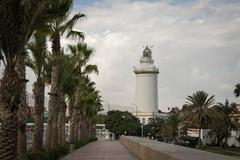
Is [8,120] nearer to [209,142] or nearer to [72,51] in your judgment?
[72,51]

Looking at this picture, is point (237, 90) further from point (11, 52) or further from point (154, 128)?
point (154, 128)

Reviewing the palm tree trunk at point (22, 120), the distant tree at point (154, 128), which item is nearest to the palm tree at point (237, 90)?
the palm tree trunk at point (22, 120)

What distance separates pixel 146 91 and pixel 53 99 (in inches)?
4249

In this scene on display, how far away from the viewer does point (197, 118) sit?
86000mm

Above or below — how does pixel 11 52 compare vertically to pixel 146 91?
below

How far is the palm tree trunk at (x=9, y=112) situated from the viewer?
55.4ft

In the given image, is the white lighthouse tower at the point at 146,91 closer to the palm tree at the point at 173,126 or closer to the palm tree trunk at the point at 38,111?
the palm tree at the point at 173,126

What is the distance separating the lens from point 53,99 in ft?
112

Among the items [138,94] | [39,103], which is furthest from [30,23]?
[138,94]

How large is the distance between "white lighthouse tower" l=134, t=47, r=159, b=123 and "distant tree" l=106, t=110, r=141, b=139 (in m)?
14.1

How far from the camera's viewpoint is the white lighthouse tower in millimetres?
141875

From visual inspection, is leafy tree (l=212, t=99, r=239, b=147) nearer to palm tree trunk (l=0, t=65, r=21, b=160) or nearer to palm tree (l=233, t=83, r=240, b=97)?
palm tree (l=233, t=83, r=240, b=97)

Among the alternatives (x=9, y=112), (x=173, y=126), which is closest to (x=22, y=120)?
(x=9, y=112)

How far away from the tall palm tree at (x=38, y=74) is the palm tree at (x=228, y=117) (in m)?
60.3
